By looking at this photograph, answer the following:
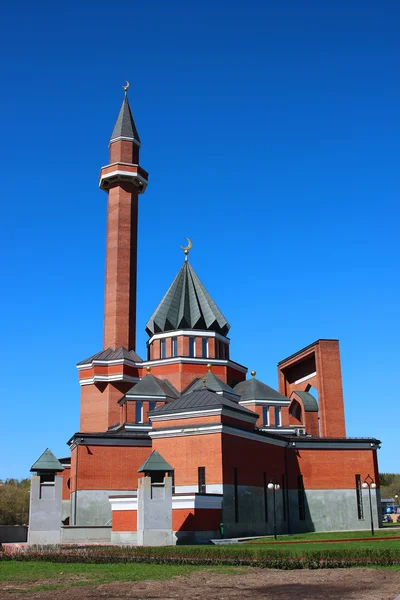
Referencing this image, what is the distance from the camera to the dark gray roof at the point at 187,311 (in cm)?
5088

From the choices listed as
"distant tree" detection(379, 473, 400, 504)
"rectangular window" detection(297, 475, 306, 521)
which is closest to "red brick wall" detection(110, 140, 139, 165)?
"rectangular window" detection(297, 475, 306, 521)

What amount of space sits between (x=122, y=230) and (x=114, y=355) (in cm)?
1058

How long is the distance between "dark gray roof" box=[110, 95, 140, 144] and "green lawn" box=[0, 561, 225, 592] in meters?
42.2

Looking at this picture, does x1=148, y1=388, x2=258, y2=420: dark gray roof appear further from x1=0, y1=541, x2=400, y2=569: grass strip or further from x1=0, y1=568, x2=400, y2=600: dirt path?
x1=0, y1=568, x2=400, y2=600: dirt path

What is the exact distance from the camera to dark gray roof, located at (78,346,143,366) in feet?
163

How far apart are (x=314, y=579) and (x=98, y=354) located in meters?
36.4

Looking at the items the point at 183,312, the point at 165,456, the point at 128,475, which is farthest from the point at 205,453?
the point at 183,312

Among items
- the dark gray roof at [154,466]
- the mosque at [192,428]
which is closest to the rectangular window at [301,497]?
the mosque at [192,428]

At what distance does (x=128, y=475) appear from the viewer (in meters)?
40.0

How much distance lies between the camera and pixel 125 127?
57.1 meters

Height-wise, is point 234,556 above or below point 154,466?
below

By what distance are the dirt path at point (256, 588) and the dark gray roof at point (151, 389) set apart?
27643 millimetres

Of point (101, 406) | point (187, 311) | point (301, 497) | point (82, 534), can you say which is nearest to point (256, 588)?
point (82, 534)

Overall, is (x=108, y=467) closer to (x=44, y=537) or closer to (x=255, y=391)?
(x=44, y=537)
